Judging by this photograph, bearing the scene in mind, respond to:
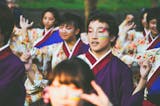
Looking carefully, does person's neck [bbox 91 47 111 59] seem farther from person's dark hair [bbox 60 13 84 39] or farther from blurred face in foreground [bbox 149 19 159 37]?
blurred face in foreground [bbox 149 19 159 37]

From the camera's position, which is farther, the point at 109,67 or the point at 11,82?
the point at 109,67

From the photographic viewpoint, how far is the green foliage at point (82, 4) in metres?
15.2

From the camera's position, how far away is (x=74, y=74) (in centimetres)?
314

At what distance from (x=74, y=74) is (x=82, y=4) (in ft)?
42.7

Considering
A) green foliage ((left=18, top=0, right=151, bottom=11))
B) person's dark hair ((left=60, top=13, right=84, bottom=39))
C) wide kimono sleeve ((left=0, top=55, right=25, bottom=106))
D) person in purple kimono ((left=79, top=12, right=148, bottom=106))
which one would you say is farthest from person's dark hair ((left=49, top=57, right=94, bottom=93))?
green foliage ((left=18, top=0, right=151, bottom=11))

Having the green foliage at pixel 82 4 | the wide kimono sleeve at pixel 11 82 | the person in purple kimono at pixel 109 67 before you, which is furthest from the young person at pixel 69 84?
the green foliage at pixel 82 4

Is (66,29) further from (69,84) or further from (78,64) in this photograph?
(69,84)

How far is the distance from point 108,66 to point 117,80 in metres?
0.24

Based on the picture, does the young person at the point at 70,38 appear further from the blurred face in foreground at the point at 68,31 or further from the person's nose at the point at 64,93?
the person's nose at the point at 64,93

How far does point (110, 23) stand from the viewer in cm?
562

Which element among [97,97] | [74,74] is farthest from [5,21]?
[97,97]

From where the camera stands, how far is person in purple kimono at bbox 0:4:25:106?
4445mm

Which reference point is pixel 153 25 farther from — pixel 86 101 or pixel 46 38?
pixel 86 101

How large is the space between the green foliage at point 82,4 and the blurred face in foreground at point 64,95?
12125 millimetres
